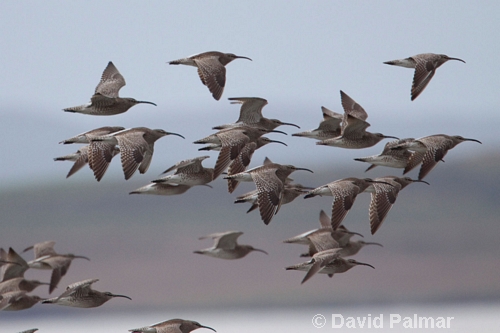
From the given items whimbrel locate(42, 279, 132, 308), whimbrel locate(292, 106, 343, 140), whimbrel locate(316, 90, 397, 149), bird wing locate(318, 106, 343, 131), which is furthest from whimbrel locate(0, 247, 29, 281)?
bird wing locate(318, 106, 343, 131)

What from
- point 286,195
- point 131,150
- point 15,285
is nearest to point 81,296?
point 15,285

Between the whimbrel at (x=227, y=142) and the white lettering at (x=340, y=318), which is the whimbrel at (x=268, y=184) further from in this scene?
the white lettering at (x=340, y=318)

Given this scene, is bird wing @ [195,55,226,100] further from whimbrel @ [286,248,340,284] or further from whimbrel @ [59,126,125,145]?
whimbrel @ [286,248,340,284]

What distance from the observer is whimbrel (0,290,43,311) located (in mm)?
15047

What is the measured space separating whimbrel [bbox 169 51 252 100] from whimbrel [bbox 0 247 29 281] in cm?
385

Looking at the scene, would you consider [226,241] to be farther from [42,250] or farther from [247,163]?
[42,250]

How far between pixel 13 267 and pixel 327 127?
537 centimetres

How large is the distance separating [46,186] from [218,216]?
513 inches

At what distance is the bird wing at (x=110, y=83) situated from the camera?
1549 centimetres

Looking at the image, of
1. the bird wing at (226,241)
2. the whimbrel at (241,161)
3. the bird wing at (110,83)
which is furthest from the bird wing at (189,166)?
the bird wing at (226,241)

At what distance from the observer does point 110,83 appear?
52.0 feet

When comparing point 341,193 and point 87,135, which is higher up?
point 87,135

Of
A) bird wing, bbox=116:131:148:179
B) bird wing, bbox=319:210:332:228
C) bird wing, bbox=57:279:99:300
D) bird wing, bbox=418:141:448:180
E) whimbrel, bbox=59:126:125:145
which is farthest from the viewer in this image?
bird wing, bbox=319:210:332:228

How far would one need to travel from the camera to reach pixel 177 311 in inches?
1604
